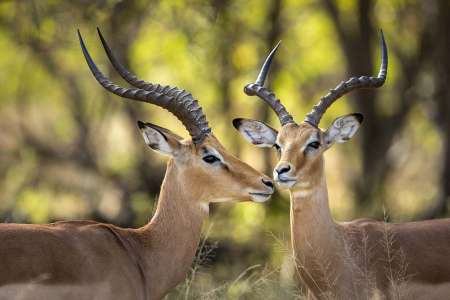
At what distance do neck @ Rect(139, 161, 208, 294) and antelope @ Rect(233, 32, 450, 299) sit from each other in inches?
27.6

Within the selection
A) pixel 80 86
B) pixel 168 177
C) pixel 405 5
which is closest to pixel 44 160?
pixel 80 86

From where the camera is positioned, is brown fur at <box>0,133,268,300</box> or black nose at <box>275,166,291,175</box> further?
black nose at <box>275,166,291,175</box>

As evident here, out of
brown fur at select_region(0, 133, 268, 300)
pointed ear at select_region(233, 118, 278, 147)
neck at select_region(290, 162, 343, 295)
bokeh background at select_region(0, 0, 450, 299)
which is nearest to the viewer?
brown fur at select_region(0, 133, 268, 300)

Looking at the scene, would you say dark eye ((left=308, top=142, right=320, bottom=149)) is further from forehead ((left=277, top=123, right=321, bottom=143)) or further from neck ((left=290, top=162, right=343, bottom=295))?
neck ((left=290, top=162, right=343, bottom=295))

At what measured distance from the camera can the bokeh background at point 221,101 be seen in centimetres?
1254

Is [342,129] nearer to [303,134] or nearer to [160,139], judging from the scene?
[303,134]

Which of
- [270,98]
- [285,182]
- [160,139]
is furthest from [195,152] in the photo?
[270,98]

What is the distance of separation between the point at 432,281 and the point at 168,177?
2107 millimetres

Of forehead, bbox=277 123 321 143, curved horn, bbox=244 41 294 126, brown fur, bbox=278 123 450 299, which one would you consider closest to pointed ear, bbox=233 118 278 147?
curved horn, bbox=244 41 294 126

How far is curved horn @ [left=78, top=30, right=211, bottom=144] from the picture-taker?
727 centimetres

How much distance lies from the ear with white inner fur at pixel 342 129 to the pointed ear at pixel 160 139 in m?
1.36

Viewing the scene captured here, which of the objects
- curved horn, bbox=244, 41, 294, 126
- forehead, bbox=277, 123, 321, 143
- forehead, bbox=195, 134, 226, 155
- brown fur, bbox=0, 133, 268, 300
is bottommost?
brown fur, bbox=0, 133, 268, 300

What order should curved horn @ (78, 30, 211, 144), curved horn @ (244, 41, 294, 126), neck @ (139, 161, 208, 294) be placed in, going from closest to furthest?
neck @ (139, 161, 208, 294) < curved horn @ (78, 30, 211, 144) < curved horn @ (244, 41, 294, 126)

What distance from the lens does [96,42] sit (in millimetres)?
15977
